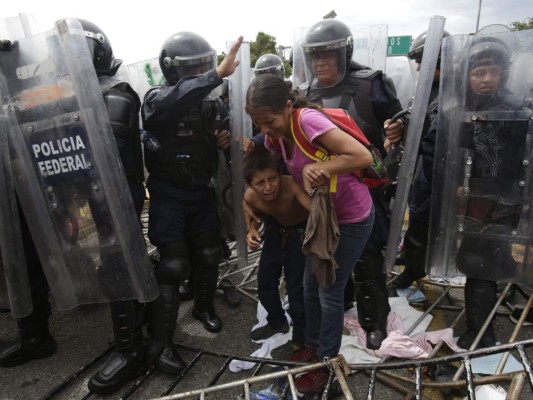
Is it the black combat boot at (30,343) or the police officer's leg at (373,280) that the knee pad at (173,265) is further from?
the police officer's leg at (373,280)

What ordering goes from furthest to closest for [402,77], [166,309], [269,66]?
[402,77], [269,66], [166,309]

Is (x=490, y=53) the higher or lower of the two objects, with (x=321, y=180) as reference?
higher

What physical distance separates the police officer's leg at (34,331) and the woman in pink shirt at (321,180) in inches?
64.1

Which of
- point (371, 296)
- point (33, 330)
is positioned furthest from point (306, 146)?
point (33, 330)

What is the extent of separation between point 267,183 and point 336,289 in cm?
62

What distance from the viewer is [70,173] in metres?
1.92

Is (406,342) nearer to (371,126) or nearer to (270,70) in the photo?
(371,126)

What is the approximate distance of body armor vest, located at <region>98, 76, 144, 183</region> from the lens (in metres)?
2.04

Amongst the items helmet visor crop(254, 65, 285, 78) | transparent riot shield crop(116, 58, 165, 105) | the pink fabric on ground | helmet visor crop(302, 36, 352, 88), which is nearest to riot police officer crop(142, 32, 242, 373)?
helmet visor crop(302, 36, 352, 88)

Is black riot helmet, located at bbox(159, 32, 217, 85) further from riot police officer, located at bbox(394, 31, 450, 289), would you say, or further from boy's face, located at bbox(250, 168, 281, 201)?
riot police officer, located at bbox(394, 31, 450, 289)

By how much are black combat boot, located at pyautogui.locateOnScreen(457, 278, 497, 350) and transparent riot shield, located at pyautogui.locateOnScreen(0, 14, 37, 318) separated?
99.3 inches

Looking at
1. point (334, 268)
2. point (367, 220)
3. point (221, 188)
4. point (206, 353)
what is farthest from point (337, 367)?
point (221, 188)

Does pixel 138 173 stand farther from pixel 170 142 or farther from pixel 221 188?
pixel 221 188

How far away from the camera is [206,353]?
2338 mm
